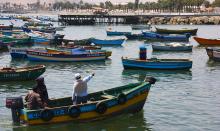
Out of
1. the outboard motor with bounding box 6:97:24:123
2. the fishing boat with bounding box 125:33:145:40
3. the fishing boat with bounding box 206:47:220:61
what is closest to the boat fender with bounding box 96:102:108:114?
the outboard motor with bounding box 6:97:24:123

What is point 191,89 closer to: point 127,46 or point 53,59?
point 53,59

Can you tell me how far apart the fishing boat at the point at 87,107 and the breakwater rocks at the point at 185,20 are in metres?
133

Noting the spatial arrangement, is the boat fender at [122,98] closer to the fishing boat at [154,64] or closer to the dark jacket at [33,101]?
the dark jacket at [33,101]

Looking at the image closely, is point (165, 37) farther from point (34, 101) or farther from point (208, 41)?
point (34, 101)

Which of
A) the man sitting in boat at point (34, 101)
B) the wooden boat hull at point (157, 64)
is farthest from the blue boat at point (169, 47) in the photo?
the man sitting in boat at point (34, 101)

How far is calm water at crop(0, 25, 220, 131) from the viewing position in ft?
72.9

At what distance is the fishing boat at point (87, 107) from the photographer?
20.7 m

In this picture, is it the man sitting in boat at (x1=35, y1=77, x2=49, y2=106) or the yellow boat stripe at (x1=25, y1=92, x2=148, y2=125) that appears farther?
the yellow boat stripe at (x1=25, y1=92, x2=148, y2=125)

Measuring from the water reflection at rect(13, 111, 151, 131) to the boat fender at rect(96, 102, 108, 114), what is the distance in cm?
74

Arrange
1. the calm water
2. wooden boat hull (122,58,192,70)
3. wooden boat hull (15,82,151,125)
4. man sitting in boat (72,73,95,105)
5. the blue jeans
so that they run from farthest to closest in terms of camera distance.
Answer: wooden boat hull (122,58,192,70)
the calm water
the blue jeans
man sitting in boat (72,73,95,105)
wooden boat hull (15,82,151,125)

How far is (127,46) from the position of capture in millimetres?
69188

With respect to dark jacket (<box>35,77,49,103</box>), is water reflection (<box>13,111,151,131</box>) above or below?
below

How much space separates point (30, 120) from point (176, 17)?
5747 inches

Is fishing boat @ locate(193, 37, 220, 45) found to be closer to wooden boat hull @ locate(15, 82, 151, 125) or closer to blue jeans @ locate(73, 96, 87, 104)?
wooden boat hull @ locate(15, 82, 151, 125)
